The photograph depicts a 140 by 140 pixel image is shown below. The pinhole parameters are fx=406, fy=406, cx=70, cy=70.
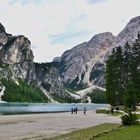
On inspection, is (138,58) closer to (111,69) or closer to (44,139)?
(111,69)

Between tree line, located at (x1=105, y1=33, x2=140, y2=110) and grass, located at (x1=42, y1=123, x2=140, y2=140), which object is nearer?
grass, located at (x1=42, y1=123, x2=140, y2=140)

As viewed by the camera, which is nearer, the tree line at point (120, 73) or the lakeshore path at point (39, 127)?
the lakeshore path at point (39, 127)

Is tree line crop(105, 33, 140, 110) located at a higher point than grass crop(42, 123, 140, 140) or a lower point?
higher

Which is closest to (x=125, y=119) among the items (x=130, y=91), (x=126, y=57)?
(x=130, y=91)

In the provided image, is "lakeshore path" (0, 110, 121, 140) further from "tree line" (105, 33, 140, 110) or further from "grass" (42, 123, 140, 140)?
"tree line" (105, 33, 140, 110)

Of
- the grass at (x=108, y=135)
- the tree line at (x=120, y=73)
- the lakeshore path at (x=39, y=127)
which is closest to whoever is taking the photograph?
the grass at (x=108, y=135)

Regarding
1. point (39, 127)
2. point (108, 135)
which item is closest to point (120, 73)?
point (39, 127)

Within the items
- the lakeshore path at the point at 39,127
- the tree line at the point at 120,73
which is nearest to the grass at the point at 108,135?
the lakeshore path at the point at 39,127

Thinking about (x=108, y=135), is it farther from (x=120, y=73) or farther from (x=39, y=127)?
(x=120, y=73)

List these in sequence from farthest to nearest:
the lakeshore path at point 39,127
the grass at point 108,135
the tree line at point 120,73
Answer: the tree line at point 120,73 → the lakeshore path at point 39,127 → the grass at point 108,135

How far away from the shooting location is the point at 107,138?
118 feet

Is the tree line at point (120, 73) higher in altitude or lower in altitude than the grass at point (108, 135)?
higher

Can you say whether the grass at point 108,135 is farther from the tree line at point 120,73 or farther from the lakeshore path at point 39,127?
the tree line at point 120,73

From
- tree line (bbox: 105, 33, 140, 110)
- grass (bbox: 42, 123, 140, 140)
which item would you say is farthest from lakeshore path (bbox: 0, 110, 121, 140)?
tree line (bbox: 105, 33, 140, 110)
